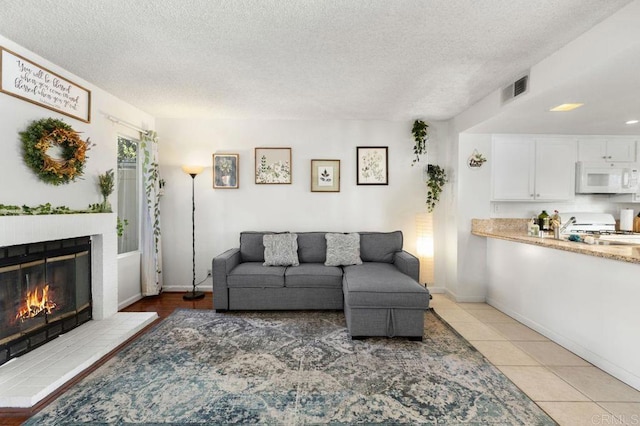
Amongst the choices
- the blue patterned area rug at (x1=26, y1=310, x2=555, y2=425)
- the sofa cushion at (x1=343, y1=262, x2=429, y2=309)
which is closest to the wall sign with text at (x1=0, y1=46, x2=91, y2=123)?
the blue patterned area rug at (x1=26, y1=310, x2=555, y2=425)

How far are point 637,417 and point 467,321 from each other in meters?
1.64

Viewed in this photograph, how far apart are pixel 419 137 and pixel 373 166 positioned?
79cm

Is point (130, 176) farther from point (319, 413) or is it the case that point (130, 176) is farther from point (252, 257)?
point (319, 413)

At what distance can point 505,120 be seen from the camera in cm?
352

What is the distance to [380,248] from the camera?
13.8ft

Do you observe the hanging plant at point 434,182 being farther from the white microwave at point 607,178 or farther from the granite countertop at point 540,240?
the white microwave at point 607,178

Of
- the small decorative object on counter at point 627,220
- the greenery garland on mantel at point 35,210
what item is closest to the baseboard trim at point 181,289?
the greenery garland on mantel at point 35,210

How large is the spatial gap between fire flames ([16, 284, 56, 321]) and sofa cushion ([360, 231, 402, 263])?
3406 millimetres

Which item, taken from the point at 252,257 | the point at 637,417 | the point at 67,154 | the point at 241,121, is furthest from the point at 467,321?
the point at 67,154

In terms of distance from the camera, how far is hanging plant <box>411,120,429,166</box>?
14.4 feet

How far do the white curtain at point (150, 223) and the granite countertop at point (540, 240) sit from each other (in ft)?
14.8

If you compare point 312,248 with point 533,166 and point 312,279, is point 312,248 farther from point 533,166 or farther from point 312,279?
point 533,166

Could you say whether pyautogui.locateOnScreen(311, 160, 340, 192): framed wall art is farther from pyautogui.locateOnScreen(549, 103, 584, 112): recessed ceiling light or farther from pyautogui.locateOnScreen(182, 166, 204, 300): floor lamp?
pyautogui.locateOnScreen(549, 103, 584, 112): recessed ceiling light

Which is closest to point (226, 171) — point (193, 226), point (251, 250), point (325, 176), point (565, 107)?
point (193, 226)
